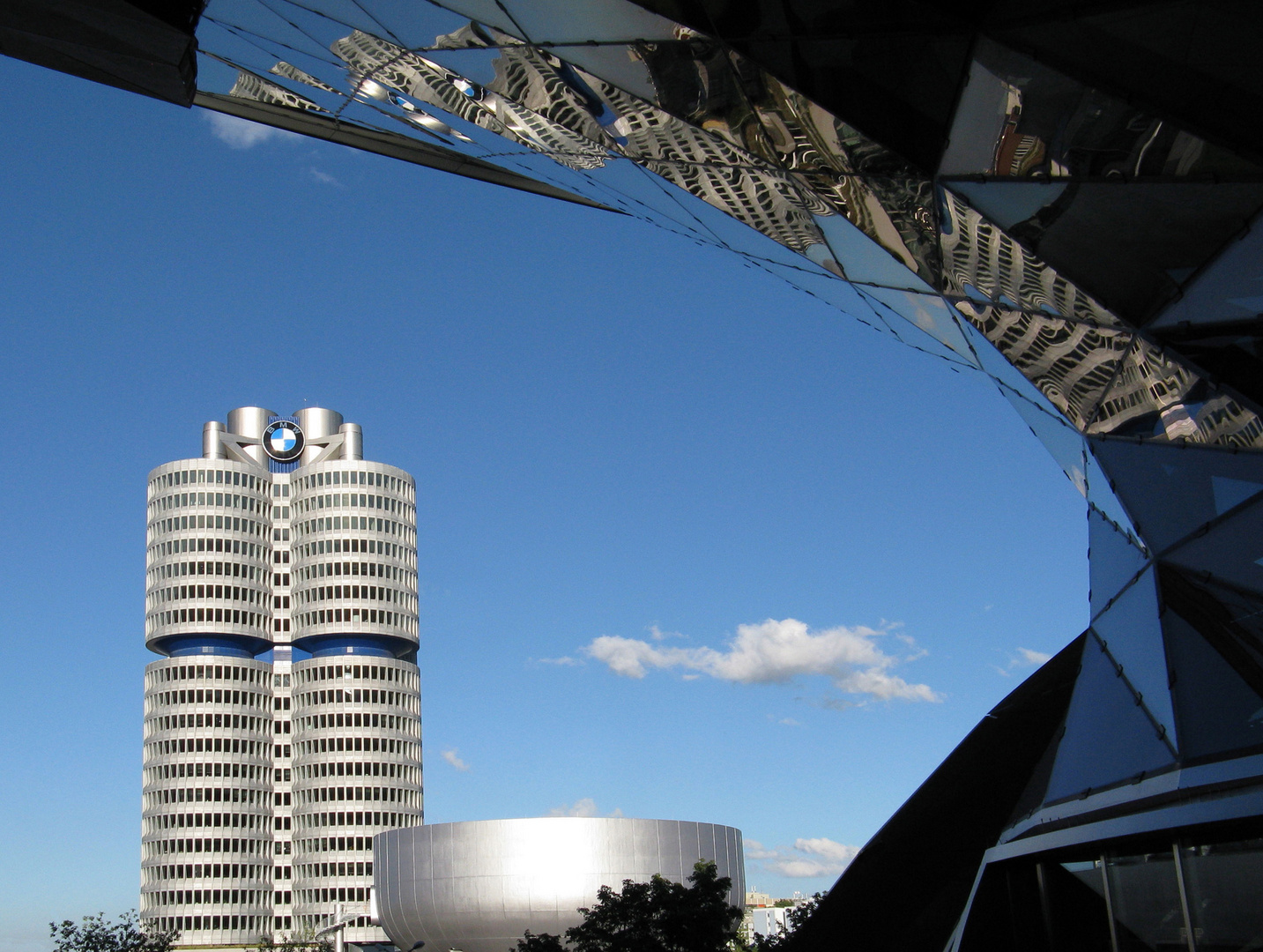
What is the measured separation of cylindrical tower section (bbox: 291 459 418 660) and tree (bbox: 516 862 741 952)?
9991 cm

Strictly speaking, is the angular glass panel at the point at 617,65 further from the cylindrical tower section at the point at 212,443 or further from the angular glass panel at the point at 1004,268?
the cylindrical tower section at the point at 212,443

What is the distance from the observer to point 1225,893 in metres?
9.46

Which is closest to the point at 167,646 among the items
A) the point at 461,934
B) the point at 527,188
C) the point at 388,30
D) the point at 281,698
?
the point at 281,698

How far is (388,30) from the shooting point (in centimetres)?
1403

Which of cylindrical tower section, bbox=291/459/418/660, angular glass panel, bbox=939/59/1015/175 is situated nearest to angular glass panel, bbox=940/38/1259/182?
angular glass panel, bbox=939/59/1015/175

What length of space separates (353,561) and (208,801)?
28401 millimetres

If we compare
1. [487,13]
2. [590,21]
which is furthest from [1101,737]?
[487,13]

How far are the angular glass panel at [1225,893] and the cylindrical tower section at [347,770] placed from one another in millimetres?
123445

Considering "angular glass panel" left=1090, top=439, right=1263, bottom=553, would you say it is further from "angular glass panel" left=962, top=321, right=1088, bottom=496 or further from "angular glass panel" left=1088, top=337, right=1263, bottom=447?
"angular glass panel" left=962, top=321, right=1088, bottom=496

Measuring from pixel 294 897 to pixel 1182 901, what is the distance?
129 meters

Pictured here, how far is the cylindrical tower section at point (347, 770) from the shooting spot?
414ft

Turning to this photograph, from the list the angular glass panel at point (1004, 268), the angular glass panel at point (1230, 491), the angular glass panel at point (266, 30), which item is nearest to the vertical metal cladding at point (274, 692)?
the angular glass panel at point (266, 30)

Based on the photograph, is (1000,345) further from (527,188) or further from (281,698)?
(281,698)

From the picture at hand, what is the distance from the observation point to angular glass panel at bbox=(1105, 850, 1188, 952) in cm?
1020
